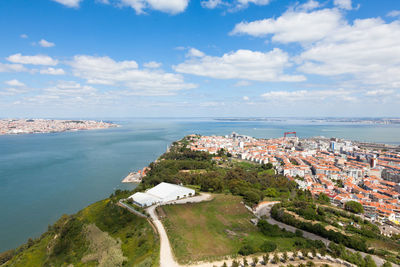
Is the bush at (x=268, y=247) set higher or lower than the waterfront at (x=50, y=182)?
higher

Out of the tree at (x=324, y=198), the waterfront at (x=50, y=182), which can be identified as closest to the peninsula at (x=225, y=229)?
the tree at (x=324, y=198)

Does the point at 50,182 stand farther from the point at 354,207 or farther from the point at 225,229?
the point at 354,207

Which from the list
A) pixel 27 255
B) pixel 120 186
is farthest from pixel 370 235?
pixel 120 186

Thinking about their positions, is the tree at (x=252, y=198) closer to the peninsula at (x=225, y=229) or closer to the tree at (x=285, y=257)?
the peninsula at (x=225, y=229)

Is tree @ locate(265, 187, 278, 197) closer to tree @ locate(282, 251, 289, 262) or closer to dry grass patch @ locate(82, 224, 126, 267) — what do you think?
tree @ locate(282, 251, 289, 262)

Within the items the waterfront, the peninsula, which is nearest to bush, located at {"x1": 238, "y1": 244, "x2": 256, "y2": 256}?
the peninsula

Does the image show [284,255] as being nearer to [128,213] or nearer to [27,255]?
[128,213]
